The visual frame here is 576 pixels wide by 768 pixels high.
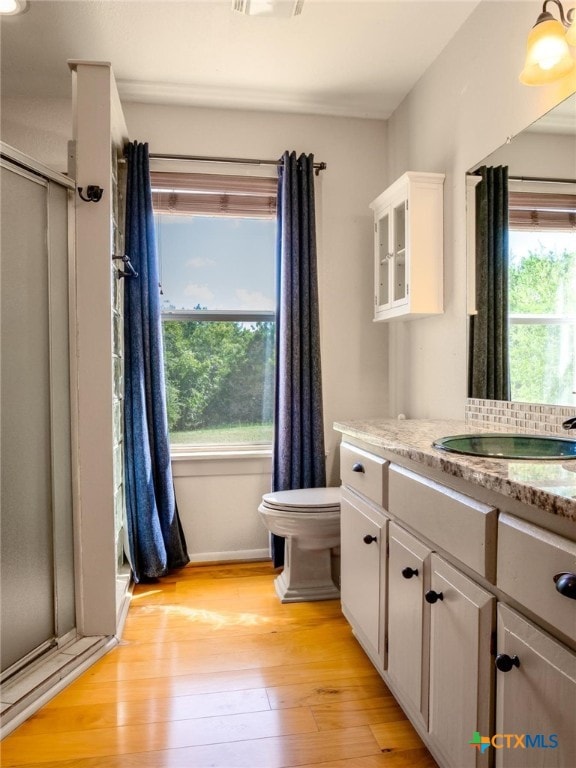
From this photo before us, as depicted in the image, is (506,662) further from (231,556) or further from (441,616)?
(231,556)

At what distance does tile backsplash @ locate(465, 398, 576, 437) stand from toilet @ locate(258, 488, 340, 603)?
0.78 meters

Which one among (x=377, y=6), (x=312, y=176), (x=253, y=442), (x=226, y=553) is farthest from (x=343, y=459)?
(x=377, y=6)

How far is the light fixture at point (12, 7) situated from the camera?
6.48ft

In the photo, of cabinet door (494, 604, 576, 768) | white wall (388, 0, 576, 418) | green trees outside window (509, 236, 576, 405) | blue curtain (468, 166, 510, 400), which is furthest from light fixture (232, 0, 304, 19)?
cabinet door (494, 604, 576, 768)

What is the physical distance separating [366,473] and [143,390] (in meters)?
1.32

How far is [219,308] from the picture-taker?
114 inches

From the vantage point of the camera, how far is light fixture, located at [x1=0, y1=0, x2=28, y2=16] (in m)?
1.98

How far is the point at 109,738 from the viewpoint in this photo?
1.48m

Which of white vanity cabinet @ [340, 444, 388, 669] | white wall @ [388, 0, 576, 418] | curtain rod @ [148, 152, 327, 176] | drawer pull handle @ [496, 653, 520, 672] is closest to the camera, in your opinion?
drawer pull handle @ [496, 653, 520, 672]

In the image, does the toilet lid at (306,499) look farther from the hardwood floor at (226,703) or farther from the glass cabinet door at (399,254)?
the glass cabinet door at (399,254)

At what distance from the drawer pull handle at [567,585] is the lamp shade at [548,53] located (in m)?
1.40

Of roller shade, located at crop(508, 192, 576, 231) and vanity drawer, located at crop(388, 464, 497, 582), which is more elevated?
roller shade, located at crop(508, 192, 576, 231)

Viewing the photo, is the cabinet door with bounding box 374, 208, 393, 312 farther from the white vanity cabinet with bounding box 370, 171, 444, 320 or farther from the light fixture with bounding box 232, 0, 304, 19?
the light fixture with bounding box 232, 0, 304, 19


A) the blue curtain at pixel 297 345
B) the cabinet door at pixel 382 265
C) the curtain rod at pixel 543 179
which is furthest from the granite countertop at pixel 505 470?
the cabinet door at pixel 382 265
